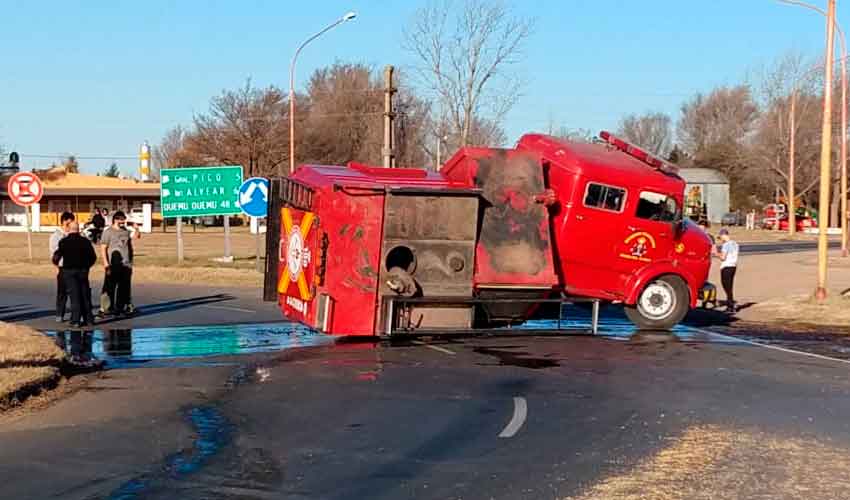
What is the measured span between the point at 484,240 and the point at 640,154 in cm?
427

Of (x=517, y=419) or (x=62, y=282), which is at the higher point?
(x=62, y=282)

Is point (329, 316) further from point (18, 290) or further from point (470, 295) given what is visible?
point (18, 290)

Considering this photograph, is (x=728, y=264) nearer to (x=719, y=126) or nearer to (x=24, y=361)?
(x=24, y=361)

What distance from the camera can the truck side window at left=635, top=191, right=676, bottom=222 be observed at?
17828mm

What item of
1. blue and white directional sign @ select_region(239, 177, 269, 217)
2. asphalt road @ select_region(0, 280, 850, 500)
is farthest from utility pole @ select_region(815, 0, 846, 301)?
blue and white directional sign @ select_region(239, 177, 269, 217)

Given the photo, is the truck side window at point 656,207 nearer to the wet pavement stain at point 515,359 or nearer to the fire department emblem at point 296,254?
the wet pavement stain at point 515,359

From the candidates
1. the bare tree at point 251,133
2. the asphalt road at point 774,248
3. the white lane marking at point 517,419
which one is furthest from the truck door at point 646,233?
the bare tree at point 251,133

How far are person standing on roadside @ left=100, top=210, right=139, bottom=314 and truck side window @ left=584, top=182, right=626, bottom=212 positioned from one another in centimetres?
831

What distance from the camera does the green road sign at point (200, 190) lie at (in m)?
33.0

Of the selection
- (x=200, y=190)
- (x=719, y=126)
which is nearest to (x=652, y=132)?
(x=719, y=126)

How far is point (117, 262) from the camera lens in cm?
1962

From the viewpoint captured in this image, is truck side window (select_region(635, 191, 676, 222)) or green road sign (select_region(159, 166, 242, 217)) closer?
truck side window (select_region(635, 191, 676, 222))

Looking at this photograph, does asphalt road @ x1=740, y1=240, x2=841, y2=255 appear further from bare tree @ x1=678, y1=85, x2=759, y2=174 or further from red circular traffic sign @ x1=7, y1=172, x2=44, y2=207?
bare tree @ x1=678, y1=85, x2=759, y2=174

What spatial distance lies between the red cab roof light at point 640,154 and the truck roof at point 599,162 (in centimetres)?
4
